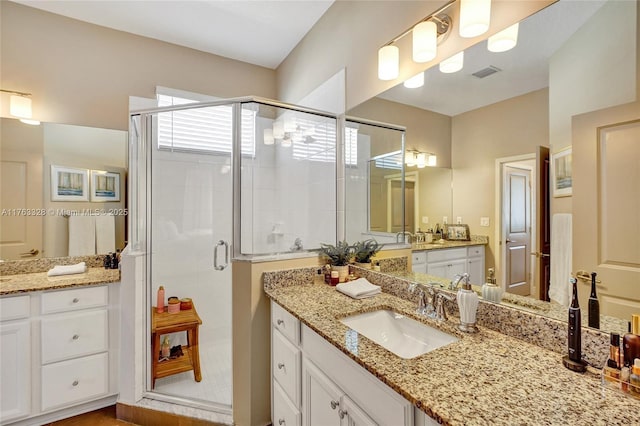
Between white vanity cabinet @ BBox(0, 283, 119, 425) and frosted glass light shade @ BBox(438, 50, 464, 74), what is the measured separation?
2415mm

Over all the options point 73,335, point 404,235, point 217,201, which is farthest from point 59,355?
point 404,235

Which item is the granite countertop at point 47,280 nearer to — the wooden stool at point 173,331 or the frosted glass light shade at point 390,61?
the wooden stool at point 173,331

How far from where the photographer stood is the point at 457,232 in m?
1.40

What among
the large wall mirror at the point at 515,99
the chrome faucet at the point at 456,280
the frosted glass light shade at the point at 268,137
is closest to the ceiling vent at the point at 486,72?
the large wall mirror at the point at 515,99

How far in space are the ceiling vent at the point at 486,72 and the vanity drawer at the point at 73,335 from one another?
260 centimetres

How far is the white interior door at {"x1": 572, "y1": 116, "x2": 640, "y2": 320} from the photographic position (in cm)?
82

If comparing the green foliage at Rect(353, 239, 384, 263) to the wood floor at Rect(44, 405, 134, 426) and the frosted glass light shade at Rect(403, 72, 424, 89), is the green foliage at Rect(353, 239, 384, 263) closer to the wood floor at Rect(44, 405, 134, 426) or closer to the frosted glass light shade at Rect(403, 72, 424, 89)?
the frosted glass light shade at Rect(403, 72, 424, 89)

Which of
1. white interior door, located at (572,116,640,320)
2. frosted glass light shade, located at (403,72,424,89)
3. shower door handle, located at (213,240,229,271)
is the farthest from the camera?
shower door handle, located at (213,240,229,271)

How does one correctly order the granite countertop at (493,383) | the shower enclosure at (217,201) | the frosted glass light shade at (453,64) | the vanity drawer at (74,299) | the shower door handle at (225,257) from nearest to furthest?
the granite countertop at (493,383), the frosted glass light shade at (453,64), the vanity drawer at (74,299), the shower enclosure at (217,201), the shower door handle at (225,257)

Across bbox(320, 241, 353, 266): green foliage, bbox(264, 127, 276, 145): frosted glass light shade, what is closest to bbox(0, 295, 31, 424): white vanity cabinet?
bbox(264, 127, 276, 145): frosted glass light shade

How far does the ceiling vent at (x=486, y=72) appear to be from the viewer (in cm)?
122

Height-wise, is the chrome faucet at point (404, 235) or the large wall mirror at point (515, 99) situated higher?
the large wall mirror at point (515, 99)

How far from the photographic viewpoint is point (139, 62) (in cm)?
255

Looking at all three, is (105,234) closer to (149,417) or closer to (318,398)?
(149,417)
